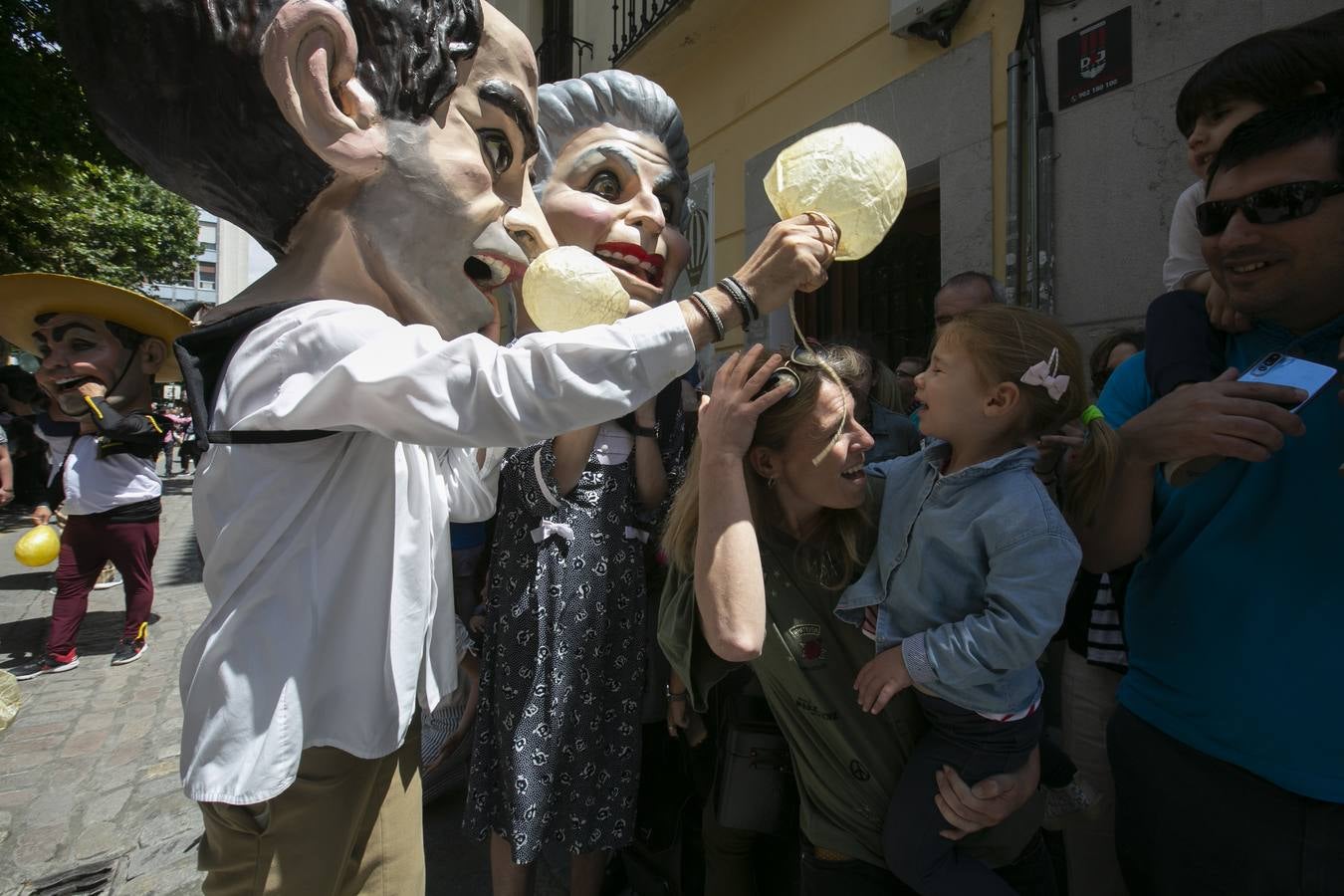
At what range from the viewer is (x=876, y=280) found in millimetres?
4512

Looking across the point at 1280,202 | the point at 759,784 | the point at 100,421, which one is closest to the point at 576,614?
the point at 759,784

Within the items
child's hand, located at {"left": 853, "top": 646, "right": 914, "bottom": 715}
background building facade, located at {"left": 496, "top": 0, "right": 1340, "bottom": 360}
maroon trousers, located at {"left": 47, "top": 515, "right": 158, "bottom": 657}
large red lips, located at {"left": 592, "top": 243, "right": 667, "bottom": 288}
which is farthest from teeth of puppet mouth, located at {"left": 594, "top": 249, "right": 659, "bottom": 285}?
maroon trousers, located at {"left": 47, "top": 515, "right": 158, "bottom": 657}

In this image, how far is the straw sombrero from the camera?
3719mm

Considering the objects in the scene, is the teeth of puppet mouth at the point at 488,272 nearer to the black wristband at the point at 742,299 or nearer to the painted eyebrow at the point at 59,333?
the black wristband at the point at 742,299

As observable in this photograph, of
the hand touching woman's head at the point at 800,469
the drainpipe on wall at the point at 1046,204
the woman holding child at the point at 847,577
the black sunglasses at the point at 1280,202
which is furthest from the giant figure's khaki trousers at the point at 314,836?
the drainpipe on wall at the point at 1046,204

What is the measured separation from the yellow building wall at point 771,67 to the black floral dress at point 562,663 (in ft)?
8.50

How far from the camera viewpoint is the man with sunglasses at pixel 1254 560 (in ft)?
3.78

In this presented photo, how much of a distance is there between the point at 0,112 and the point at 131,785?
249 inches

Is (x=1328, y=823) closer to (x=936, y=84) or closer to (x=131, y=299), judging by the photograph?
(x=936, y=84)

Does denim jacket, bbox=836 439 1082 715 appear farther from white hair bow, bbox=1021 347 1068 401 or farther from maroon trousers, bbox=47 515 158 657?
maroon trousers, bbox=47 515 158 657

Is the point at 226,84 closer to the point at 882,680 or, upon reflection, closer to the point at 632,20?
the point at 882,680

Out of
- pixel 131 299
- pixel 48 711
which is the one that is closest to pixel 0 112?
pixel 131 299

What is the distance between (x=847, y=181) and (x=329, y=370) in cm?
94

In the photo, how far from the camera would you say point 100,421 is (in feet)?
13.4
